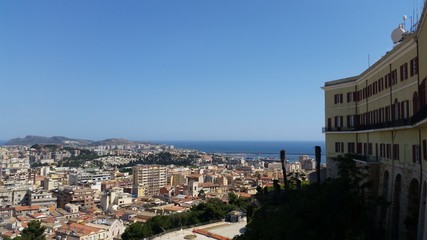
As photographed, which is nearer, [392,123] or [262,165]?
[392,123]

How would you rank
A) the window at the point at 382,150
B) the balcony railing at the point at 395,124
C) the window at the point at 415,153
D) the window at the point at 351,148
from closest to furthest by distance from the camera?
1. the balcony railing at the point at 395,124
2. the window at the point at 415,153
3. the window at the point at 382,150
4. the window at the point at 351,148

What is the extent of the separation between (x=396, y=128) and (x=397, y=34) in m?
5.98

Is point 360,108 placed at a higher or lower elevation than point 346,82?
lower

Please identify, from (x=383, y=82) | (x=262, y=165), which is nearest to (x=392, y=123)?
(x=383, y=82)

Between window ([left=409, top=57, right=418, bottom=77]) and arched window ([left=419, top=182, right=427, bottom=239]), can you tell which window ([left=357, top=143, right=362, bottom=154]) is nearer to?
window ([left=409, top=57, right=418, bottom=77])

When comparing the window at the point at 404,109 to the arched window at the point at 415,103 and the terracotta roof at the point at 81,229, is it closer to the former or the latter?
the arched window at the point at 415,103

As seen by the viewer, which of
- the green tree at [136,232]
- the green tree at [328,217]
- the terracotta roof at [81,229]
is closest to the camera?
the green tree at [328,217]

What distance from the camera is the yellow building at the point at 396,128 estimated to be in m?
12.0

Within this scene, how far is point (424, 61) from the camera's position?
453 inches

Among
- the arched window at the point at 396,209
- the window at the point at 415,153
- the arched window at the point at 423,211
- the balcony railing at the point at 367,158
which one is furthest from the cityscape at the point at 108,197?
the arched window at the point at 423,211

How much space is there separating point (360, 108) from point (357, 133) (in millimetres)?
1291

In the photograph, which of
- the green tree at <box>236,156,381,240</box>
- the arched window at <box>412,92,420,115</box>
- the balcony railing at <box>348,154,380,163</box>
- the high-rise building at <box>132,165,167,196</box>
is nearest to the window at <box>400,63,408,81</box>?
the arched window at <box>412,92,420,115</box>

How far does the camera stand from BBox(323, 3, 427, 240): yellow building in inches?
472

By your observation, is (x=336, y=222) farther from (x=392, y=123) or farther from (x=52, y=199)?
(x=52, y=199)
